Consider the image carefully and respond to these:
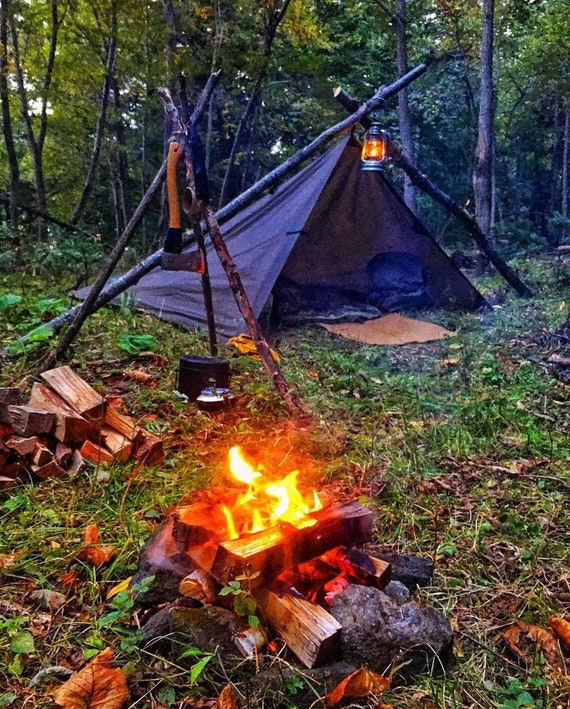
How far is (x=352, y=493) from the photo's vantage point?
265 centimetres

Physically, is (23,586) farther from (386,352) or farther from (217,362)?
(386,352)

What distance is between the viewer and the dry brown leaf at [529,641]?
1740mm

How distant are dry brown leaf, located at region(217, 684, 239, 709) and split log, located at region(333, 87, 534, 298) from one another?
16.7 ft

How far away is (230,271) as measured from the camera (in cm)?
359

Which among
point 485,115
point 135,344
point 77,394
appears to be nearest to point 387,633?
point 77,394

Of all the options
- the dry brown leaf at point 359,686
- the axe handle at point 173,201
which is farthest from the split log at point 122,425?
the dry brown leaf at point 359,686

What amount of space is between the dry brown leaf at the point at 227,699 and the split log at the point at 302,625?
200 mm

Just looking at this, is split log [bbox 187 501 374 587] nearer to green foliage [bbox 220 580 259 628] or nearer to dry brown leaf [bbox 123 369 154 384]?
green foliage [bbox 220 580 259 628]

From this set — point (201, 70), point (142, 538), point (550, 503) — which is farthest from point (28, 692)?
point (201, 70)

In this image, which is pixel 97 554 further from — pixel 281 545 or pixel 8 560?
pixel 281 545

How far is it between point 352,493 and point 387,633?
1.03 metres

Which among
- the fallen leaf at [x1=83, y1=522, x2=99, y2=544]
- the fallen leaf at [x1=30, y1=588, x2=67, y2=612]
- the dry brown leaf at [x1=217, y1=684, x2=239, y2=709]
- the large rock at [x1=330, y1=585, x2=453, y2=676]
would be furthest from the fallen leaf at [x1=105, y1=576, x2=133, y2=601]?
the large rock at [x1=330, y1=585, x2=453, y2=676]

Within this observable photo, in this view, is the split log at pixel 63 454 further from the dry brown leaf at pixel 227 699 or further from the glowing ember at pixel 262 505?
the dry brown leaf at pixel 227 699

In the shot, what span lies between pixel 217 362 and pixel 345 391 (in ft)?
3.35
